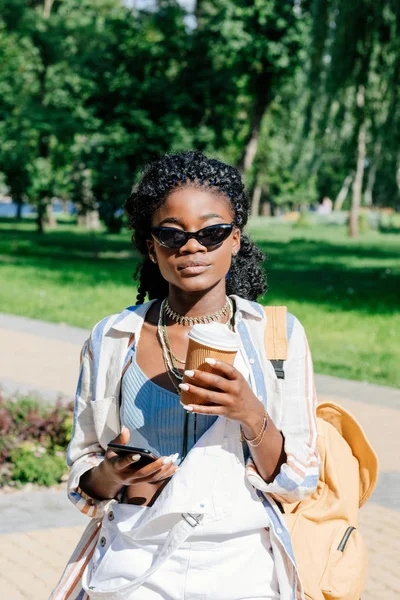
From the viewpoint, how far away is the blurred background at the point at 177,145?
432 inches

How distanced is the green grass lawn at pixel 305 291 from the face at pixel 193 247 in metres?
7.20

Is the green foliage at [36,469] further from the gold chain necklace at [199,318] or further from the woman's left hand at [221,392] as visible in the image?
the woman's left hand at [221,392]

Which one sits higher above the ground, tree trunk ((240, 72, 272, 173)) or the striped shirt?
tree trunk ((240, 72, 272, 173))

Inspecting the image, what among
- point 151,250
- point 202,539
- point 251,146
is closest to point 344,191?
point 251,146

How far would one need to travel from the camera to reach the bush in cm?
632

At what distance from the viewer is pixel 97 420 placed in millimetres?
2215

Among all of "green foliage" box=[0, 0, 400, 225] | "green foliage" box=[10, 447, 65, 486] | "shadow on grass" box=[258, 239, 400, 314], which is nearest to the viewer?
Result: "green foliage" box=[10, 447, 65, 486]

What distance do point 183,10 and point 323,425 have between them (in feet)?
87.2

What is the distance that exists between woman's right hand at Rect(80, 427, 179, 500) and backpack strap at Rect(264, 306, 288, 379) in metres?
0.33

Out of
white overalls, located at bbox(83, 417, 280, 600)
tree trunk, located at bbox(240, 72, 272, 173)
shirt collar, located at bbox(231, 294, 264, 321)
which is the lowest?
white overalls, located at bbox(83, 417, 280, 600)

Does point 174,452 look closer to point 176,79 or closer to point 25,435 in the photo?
point 25,435

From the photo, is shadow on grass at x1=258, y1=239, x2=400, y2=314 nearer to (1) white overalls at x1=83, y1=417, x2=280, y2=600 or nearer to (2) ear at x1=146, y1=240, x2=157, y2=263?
(2) ear at x1=146, y1=240, x2=157, y2=263

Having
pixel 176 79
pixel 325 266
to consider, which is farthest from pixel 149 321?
pixel 176 79

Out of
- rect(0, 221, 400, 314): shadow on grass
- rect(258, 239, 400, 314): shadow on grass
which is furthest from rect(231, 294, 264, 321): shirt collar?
rect(0, 221, 400, 314): shadow on grass
